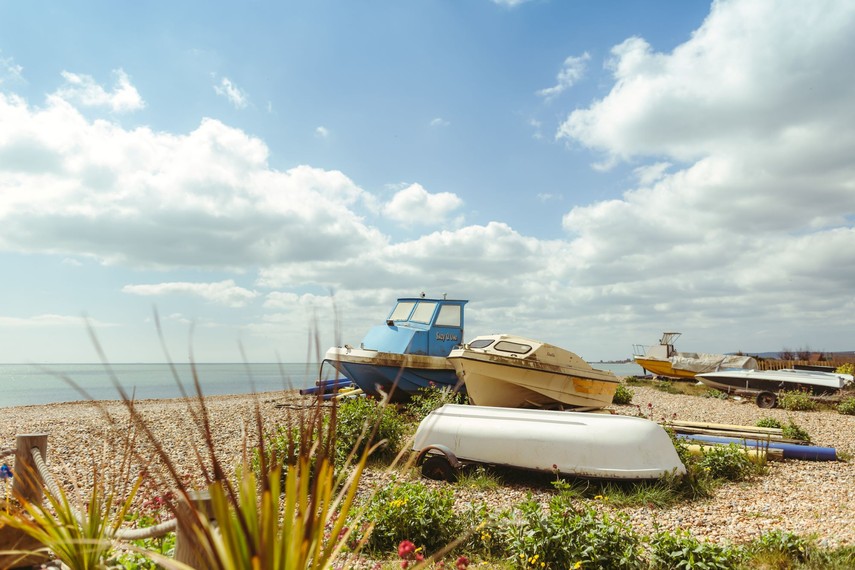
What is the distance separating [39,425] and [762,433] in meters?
15.7

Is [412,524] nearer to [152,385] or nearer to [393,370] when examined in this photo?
[393,370]

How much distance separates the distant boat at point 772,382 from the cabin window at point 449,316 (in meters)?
11.0

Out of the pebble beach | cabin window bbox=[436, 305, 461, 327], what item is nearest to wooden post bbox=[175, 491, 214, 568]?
the pebble beach

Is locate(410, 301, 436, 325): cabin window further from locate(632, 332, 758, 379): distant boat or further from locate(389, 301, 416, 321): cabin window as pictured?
locate(632, 332, 758, 379): distant boat

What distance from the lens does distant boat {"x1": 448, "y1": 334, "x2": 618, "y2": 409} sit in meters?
10.4

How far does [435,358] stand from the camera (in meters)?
13.1

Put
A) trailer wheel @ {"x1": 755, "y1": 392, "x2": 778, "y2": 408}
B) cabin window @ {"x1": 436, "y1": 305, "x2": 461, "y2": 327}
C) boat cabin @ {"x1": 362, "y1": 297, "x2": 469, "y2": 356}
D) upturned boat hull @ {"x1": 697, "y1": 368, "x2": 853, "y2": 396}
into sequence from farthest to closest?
upturned boat hull @ {"x1": 697, "y1": 368, "x2": 853, "y2": 396}
trailer wheel @ {"x1": 755, "y1": 392, "x2": 778, "y2": 408}
cabin window @ {"x1": 436, "y1": 305, "x2": 461, "y2": 327}
boat cabin @ {"x1": 362, "y1": 297, "x2": 469, "y2": 356}

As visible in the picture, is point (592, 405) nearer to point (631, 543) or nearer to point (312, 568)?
point (631, 543)

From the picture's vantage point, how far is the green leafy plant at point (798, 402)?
1611 centimetres

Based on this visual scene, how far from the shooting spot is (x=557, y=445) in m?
6.39

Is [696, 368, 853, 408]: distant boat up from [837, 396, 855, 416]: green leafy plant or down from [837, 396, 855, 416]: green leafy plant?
up

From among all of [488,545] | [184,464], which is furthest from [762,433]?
[184,464]

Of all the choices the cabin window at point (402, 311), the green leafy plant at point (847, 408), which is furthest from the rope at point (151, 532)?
the green leafy plant at point (847, 408)

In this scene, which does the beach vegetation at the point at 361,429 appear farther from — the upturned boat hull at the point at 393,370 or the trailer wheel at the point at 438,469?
A: the upturned boat hull at the point at 393,370
